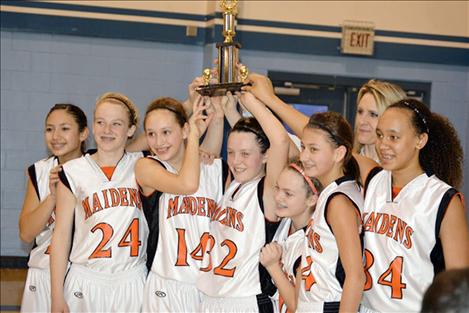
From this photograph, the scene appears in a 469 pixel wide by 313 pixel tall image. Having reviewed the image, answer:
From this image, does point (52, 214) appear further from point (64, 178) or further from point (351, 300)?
point (351, 300)

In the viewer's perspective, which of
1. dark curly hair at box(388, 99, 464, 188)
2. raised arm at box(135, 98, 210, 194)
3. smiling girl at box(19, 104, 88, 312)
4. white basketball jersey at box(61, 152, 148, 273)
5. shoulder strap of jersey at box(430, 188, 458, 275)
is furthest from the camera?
smiling girl at box(19, 104, 88, 312)

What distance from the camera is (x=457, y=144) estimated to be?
11.2ft

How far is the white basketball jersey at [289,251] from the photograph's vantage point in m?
3.74

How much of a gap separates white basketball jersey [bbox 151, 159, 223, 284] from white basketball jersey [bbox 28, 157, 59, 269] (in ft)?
2.76

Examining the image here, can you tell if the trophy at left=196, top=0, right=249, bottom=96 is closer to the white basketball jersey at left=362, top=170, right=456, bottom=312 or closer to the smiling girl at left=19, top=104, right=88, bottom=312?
the white basketball jersey at left=362, top=170, right=456, bottom=312

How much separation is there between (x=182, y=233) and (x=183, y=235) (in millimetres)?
12

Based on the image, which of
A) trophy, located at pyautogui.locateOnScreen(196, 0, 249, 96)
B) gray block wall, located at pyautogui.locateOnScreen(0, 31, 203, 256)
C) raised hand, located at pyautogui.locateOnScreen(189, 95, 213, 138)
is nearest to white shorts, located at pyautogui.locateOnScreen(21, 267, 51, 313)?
raised hand, located at pyautogui.locateOnScreen(189, 95, 213, 138)

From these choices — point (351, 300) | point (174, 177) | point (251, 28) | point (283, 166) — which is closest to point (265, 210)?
point (283, 166)

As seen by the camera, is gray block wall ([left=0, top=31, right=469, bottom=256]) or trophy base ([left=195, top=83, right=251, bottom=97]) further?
gray block wall ([left=0, top=31, right=469, bottom=256])

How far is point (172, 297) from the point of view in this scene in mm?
4105

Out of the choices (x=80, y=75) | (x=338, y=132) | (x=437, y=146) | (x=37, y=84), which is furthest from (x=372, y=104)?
(x=37, y=84)

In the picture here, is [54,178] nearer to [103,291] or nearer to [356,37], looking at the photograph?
[103,291]

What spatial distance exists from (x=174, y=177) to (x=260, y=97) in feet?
2.07

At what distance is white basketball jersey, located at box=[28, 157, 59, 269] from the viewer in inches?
183
